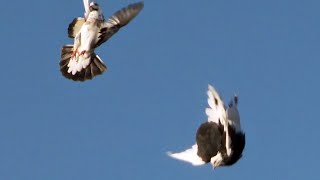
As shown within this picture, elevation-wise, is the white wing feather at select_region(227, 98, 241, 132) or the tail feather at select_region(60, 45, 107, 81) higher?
the tail feather at select_region(60, 45, 107, 81)

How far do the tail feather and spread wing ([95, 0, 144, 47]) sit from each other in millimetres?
483

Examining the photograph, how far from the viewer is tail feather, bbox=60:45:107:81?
63.3ft

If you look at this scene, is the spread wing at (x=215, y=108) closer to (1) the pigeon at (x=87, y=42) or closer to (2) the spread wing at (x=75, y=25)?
(1) the pigeon at (x=87, y=42)

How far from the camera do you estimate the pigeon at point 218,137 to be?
1306 centimetres

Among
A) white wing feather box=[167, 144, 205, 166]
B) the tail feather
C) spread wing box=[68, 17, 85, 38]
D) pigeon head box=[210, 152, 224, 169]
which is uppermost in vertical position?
spread wing box=[68, 17, 85, 38]

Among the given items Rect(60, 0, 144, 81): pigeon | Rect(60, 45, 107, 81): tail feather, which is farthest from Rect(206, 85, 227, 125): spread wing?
Rect(60, 45, 107, 81): tail feather

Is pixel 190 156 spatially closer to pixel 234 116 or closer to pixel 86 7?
pixel 234 116

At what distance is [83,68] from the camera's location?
1938 cm

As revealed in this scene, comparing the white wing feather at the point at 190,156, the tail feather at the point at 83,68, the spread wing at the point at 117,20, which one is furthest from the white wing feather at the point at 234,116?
the tail feather at the point at 83,68

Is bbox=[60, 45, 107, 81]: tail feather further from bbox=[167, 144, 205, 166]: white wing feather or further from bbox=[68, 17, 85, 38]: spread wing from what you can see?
bbox=[167, 144, 205, 166]: white wing feather

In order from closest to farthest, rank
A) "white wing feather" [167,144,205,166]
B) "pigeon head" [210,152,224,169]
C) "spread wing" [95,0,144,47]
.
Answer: "pigeon head" [210,152,224,169]
"white wing feather" [167,144,205,166]
"spread wing" [95,0,144,47]

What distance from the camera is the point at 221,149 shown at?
1369 centimetres

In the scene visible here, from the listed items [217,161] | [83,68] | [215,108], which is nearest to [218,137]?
[217,161]

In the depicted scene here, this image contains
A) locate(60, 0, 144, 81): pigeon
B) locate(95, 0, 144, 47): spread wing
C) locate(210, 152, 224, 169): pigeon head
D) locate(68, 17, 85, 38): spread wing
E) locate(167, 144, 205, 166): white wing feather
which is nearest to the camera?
locate(210, 152, 224, 169): pigeon head
